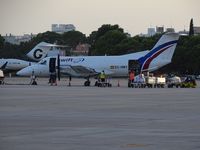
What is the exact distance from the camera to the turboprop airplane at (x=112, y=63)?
75938 millimetres

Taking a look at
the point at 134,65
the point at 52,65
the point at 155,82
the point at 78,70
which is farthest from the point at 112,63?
the point at 155,82

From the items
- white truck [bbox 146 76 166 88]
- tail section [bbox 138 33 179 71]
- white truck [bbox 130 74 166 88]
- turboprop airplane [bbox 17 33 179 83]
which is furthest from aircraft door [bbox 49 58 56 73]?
white truck [bbox 146 76 166 88]

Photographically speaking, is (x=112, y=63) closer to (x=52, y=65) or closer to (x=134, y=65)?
(x=134, y=65)

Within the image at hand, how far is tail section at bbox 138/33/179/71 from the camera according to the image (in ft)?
249

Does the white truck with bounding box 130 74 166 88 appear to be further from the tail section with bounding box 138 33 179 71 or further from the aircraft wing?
the aircraft wing

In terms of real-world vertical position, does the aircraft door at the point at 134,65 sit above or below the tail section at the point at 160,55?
below

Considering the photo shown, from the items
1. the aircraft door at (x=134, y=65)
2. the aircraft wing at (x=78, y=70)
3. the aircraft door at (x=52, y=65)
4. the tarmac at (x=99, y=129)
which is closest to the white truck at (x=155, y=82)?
the aircraft door at (x=134, y=65)

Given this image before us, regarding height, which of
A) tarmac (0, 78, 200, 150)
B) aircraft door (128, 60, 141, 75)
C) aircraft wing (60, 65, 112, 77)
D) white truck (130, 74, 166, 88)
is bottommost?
tarmac (0, 78, 200, 150)

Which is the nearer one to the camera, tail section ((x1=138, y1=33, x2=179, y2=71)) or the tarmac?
the tarmac

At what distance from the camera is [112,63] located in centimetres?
7681

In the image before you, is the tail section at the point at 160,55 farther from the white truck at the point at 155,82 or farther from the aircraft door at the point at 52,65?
A: the aircraft door at the point at 52,65

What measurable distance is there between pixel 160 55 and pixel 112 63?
191 inches

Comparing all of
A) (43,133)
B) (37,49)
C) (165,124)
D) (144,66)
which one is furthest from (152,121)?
(37,49)

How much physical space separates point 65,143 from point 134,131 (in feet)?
10.8
